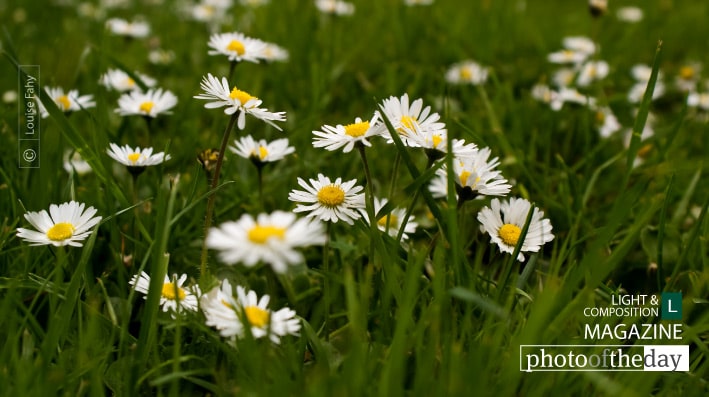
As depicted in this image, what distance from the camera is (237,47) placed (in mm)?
1707

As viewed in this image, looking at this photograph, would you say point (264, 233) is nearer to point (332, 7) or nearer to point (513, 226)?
point (513, 226)

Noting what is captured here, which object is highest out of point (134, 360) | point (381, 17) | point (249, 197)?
point (381, 17)

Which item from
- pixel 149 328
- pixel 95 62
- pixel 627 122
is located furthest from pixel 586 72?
pixel 149 328

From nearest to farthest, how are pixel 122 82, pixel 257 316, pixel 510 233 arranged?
pixel 257 316 → pixel 510 233 → pixel 122 82

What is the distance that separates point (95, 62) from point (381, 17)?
4.21 feet

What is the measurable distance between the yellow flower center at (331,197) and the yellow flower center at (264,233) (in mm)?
313

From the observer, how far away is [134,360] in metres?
1.04

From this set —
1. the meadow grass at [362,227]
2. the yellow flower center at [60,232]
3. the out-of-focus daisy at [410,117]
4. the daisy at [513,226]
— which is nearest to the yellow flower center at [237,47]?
the meadow grass at [362,227]

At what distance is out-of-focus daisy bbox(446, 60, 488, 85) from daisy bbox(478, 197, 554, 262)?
4.06 ft

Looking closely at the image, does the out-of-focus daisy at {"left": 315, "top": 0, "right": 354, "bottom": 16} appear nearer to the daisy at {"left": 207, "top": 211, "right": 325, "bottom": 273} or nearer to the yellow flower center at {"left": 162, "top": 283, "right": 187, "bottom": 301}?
the yellow flower center at {"left": 162, "top": 283, "right": 187, "bottom": 301}

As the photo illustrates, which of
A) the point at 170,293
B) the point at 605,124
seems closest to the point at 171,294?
the point at 170,293

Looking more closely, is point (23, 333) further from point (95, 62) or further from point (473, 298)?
point (95, 62)

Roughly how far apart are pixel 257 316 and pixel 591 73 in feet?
6.48

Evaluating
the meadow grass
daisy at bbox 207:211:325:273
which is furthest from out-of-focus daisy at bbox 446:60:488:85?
daisy at bbox 207:211:325:273
